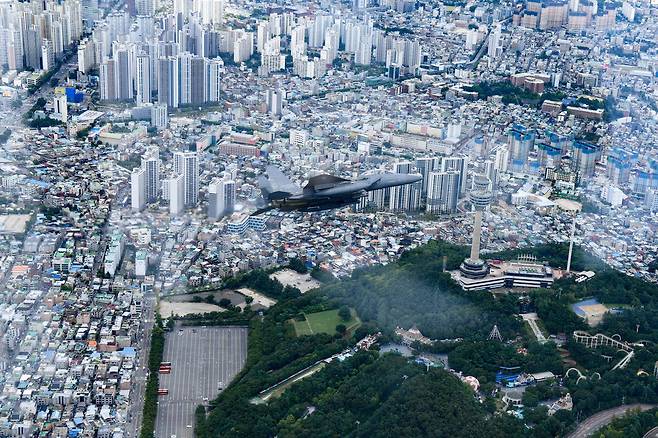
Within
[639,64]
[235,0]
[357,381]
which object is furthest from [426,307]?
[235,0]

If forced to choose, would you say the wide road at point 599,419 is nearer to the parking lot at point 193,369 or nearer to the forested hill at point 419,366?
the forested hill at point 419,366

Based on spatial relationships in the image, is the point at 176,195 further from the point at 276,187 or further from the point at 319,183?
the point at 319,183

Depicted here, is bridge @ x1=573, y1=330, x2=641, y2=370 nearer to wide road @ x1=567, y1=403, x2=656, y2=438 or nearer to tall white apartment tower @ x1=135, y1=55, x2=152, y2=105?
wide road @ x1=567, y1=403, x2=656, y2=438

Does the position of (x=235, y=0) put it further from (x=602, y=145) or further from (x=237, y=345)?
(x=237, y=345)

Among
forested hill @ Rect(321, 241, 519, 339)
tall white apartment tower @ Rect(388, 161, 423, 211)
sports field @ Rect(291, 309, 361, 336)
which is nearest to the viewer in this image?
forested hill @ Rect(321, 241, 519, 339)

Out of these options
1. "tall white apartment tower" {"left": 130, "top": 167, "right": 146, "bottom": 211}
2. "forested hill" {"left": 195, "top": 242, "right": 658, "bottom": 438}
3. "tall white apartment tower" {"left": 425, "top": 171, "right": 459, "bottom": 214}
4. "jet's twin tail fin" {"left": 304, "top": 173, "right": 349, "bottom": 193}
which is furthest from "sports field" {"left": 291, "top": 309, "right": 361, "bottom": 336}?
"tall white apartment tower" {"left": 425, "top": 171, "right": 459, "bottom": 214}

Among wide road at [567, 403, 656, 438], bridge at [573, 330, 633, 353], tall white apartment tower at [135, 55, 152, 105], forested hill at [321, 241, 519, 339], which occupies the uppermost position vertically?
tall white apartment tower at [135, 55, 152, 105]

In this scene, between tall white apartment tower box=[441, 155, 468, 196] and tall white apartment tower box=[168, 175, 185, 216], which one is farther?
tall white apartment tower box=[441, 155, 468, 196]

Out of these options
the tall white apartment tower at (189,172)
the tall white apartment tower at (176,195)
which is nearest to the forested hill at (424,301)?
the tall white apartment tower at (176,195)
